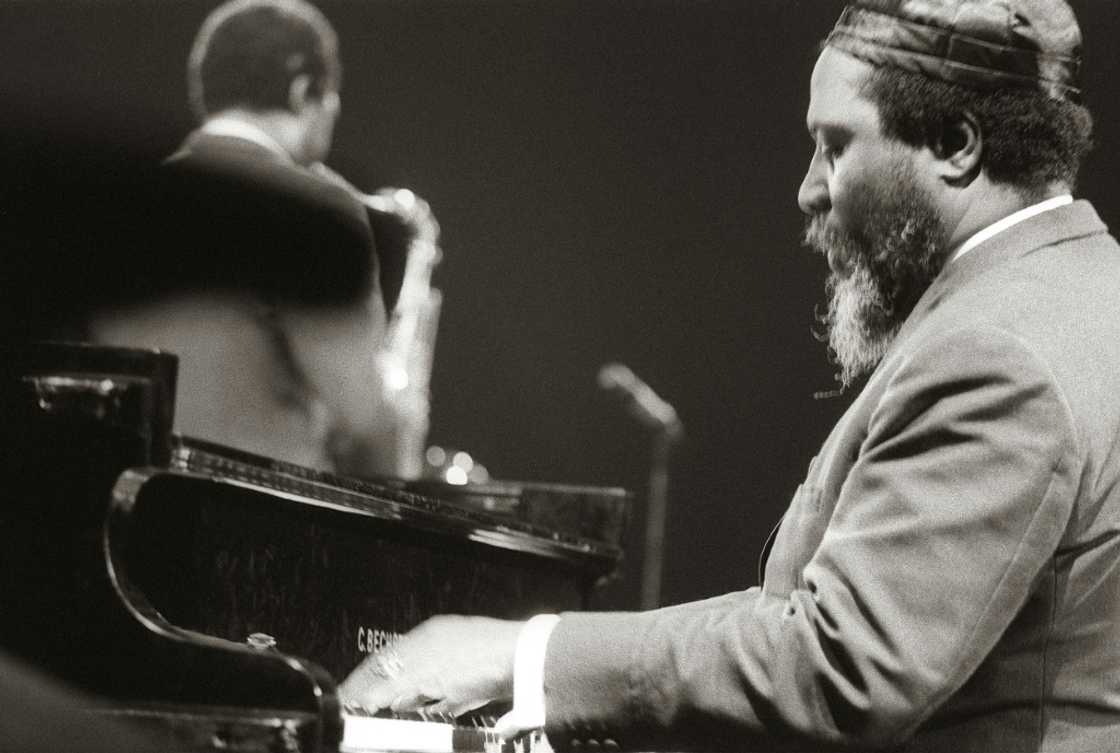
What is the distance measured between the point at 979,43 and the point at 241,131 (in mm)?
2696

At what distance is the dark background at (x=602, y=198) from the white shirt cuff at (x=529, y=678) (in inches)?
173

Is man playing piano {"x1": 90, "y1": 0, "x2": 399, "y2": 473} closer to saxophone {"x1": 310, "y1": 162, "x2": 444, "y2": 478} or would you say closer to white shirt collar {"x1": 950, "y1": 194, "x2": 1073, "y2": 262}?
saxophone {"x1": 310, "y1": 162, "x2": 444, "y2": 478}

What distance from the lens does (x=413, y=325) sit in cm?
693

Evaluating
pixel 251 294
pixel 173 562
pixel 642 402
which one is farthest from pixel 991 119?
pixel 642 402

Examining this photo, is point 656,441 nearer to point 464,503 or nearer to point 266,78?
point 266,78

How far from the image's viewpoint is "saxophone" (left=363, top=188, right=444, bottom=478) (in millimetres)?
6496

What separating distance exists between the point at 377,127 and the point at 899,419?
17.5ft

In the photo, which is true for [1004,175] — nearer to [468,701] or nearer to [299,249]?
[468,701]

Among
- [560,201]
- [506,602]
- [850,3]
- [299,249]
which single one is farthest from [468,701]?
[560,201]

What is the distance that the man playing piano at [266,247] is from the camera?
3.88m

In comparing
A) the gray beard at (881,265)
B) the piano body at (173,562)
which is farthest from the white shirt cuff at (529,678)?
the gray beard at (881,265)

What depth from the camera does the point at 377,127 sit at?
6723 millimetres

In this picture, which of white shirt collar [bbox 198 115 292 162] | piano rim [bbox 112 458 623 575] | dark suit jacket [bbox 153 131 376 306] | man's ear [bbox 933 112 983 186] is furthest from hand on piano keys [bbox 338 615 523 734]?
white shirt collar [bbox 198 115 292 162]

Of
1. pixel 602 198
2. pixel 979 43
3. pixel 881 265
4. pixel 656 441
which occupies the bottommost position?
pixel 656 441
